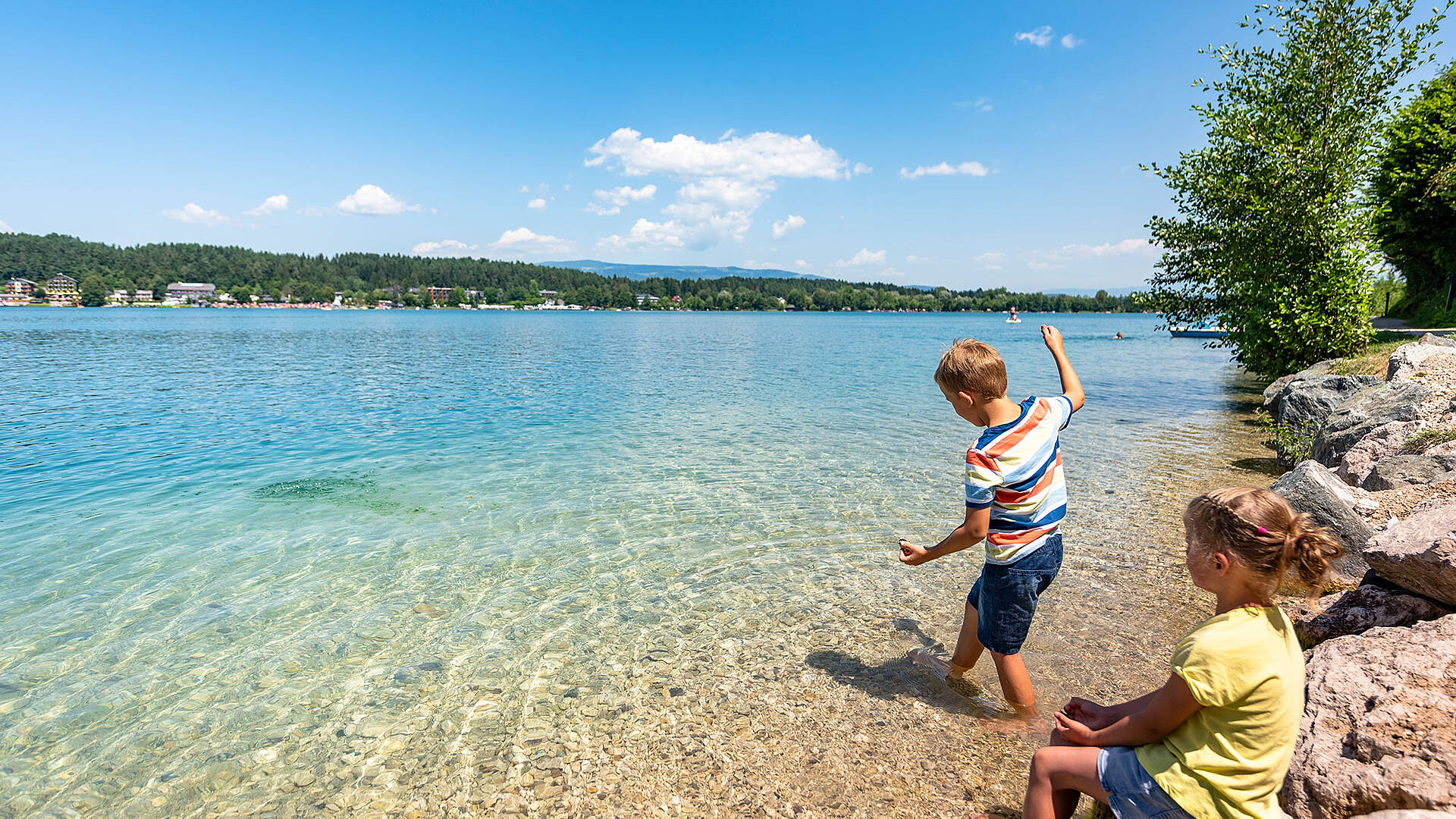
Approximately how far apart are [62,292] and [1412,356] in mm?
236910

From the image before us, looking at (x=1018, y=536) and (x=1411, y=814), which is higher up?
(x=1018, y=536)

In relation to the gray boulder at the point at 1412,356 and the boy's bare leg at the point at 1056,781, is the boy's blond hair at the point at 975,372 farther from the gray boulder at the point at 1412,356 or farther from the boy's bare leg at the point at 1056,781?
the gray boulder at the point at 1412,356

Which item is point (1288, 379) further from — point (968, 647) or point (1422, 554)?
point (968, 647)

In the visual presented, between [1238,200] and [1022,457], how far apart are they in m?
21.2

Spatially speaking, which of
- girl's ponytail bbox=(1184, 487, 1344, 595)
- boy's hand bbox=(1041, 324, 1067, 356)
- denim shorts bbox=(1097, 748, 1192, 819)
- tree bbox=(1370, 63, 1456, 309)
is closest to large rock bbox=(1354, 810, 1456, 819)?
denim shorts bbox=(1097, 748, 1192, 819)

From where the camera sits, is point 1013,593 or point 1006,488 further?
point 1013,593

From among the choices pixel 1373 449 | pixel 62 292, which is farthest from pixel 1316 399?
pixel 62 292

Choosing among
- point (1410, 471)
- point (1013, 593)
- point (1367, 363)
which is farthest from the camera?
point (1367, 363)

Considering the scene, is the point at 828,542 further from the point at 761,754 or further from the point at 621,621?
the point at 761,754

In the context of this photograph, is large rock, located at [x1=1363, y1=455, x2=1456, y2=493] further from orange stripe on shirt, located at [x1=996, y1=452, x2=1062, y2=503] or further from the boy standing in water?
orange stripe on shirt, located at [x1=996, y1=452, x2=1062, y2=503]

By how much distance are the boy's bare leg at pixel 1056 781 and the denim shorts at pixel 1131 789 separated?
0.08m

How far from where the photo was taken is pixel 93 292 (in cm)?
16225

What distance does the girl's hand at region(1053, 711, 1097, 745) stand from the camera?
294 centimetres

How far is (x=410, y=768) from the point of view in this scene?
15.6ft
